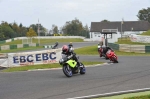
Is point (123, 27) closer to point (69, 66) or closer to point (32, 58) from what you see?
point (32, 58)

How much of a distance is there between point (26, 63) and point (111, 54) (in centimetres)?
569

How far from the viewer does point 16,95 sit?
9102mm

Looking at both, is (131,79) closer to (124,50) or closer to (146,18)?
(124,50)

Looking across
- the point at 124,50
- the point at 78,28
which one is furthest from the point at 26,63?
the point at 78,28

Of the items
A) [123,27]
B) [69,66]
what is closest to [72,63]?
[69,66]

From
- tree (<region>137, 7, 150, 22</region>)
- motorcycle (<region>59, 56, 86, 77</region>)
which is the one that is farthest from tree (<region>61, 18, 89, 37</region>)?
motorcycle (<region>59, 56, 86, 77</region>)

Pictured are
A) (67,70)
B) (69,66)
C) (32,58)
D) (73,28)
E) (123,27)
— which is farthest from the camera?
(73,28)

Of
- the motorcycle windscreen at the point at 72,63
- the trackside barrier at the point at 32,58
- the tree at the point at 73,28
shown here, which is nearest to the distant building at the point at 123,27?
the tree at the point at 73,28

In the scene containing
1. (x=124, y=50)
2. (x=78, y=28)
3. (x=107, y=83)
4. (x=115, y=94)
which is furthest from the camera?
(x=78, y=28)

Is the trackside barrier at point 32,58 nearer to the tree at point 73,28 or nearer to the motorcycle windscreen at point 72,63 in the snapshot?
the motorcycle windscreen at point 72,63

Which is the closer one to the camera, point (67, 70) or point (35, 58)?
point (67, 70)

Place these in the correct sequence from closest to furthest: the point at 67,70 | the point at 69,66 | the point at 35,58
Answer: the point at 67,70, the point at 69,66, the point at 35,58

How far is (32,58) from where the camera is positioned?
20.8 meters

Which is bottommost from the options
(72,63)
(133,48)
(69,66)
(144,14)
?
(133,48)
